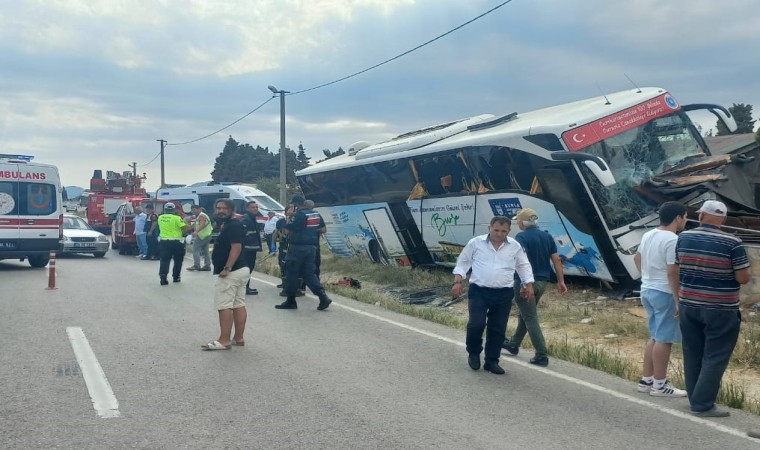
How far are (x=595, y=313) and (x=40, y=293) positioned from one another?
373 inches

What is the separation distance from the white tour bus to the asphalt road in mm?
3224

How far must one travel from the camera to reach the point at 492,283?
23.5 ft

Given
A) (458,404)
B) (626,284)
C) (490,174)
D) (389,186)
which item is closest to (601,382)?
(458,404)

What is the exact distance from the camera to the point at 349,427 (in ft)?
17.2

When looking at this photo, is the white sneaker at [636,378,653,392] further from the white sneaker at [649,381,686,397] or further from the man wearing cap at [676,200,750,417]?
the man wearing cap at [676,200,750,417]

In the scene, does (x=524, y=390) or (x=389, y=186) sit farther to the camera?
(x=389, y=186)


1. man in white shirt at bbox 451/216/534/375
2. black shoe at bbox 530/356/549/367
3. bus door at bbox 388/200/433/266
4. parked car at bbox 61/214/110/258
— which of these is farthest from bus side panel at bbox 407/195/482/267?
parked car at bbox 61/214/110/258

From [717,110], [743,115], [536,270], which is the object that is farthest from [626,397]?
[743,115]

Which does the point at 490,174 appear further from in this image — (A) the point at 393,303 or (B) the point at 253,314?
(B) the point at 253,314

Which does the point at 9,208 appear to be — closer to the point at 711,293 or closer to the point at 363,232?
the point at 363,232

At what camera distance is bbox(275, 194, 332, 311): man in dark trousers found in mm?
11359

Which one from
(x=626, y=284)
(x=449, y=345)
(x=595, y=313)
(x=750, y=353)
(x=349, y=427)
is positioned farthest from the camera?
(x=626, y=284)

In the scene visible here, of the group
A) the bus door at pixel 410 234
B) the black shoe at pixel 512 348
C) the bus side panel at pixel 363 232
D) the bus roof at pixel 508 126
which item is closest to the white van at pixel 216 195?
the bus side panel at pixel 363 232

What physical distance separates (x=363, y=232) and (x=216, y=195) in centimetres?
1555
